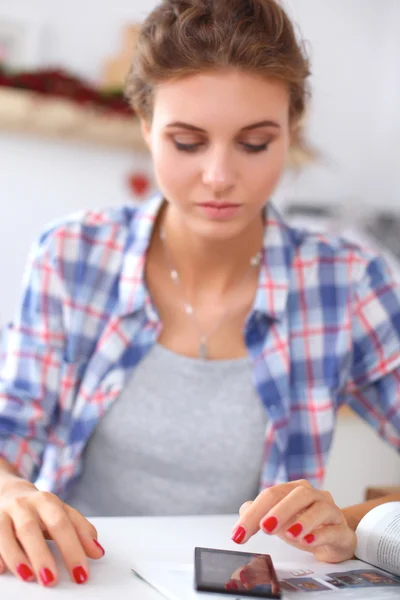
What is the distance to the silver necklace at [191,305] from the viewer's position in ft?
3.86

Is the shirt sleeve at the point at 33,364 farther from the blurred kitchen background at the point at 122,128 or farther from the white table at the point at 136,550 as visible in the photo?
the blurred kitchen background at the point at 122,128

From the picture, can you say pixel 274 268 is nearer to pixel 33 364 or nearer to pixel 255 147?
pixel 255 147

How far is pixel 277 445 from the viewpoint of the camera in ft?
3.76

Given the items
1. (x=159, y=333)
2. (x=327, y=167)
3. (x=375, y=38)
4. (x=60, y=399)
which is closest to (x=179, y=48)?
(x=159, y=333)

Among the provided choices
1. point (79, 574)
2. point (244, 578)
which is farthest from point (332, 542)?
point (79, 574)

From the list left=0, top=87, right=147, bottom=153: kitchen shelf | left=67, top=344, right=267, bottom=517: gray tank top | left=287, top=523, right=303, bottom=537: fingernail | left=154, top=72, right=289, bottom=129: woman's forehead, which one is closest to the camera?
left=287, top=523, right=303, bottom=537: fingernail

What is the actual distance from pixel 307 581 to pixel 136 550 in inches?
6.7

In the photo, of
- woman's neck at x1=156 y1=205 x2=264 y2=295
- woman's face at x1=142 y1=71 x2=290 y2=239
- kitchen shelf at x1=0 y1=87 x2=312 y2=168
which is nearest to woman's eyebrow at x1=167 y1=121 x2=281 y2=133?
woman's face at x1=142 y1=71 x2=290 y2=239

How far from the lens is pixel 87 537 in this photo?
2.36 ft

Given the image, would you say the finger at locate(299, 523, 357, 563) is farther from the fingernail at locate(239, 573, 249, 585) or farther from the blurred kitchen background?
the blurred kitchen background

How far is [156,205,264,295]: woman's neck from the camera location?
1.23m

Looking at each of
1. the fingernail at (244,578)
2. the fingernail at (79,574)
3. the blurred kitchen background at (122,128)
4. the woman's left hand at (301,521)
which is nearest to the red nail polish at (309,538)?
the woman's left hand at (301,521)

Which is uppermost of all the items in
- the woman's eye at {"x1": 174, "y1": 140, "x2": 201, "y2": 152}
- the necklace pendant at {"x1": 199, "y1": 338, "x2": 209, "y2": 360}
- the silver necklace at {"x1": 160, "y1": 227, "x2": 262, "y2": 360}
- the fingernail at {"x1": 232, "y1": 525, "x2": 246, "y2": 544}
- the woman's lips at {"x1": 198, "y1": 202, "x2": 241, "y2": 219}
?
the woman's eye at {"x1": 174, "y1": 140, "x2": 201, "y2": 152}

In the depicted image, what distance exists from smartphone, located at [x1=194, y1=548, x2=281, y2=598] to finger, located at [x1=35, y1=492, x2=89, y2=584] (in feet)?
0.32
